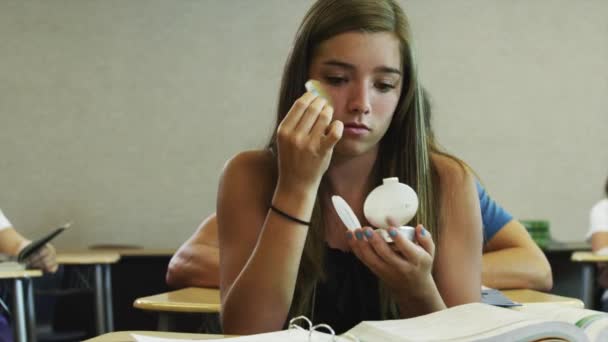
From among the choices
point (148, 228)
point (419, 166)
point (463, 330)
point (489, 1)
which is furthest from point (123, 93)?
point (463, 330)

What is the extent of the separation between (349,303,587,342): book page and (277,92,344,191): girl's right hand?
36 cm

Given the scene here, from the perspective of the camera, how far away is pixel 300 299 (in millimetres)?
1308

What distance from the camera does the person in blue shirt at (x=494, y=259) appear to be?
78.8 inches

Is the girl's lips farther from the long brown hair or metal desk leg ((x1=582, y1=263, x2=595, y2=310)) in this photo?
metal desk leg ((x1=582, y1=263, x2=595, y2=310))

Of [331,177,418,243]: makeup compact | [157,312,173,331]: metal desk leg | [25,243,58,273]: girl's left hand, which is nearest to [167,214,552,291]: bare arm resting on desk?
[157,312,173,331]: metal desk leg

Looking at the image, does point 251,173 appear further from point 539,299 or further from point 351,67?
point 539,299

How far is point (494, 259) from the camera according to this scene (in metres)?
2.02

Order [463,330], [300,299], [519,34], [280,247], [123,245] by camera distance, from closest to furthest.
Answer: [463,330], [280,247], [300,299], [123,245], [519,34]

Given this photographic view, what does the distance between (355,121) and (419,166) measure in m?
0.26

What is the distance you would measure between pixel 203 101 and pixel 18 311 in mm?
2665

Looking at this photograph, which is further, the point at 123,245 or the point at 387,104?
the point at 123,245

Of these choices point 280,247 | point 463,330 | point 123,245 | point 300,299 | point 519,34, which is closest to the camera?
point 463,330

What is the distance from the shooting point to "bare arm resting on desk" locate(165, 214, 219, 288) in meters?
2.12

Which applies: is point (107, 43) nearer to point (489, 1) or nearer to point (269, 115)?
point (269, 115)
